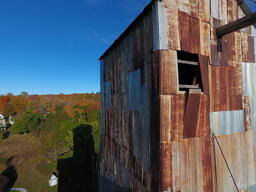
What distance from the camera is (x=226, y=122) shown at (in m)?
3.93

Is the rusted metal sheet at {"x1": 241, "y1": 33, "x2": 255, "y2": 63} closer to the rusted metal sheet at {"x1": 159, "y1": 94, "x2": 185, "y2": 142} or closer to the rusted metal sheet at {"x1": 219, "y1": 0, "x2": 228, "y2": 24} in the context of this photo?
the rusted metal sheet at {"x1": 219, "y1": 0, "x2": 228, "y2": 24}

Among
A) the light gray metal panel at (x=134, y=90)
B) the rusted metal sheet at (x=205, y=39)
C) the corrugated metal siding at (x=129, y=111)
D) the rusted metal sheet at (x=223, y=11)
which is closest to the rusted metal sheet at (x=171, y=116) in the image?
the corrugated metal siding at (x=129, y=111)

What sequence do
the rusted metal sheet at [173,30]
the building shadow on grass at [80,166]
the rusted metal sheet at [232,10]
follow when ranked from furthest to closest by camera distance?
1. the building shadow on grass at [80,166]
2. the rusted metal sheet at [232,10]
3. the rusted metal sheet at [173,30]

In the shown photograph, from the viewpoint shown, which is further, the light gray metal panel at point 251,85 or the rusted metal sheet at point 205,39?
the light gray metal panel at point 251,85

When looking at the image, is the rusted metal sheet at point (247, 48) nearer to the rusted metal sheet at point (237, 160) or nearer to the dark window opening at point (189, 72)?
the dark window opening at point (189, 72)

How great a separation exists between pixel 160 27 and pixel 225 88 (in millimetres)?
2406

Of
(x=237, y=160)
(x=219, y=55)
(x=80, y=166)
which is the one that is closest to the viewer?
(x=219, y=55)

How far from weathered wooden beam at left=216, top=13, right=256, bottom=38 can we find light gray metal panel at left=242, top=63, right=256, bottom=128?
1.31m

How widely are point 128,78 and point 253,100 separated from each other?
3.83 m

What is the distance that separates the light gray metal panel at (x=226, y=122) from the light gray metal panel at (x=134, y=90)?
190 cm

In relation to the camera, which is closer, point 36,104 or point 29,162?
point 29,162

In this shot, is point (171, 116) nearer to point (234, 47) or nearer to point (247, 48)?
point (234, 47)

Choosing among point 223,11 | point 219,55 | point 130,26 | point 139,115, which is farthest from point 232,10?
point 139,115

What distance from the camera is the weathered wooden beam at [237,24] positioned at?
3.08 m
